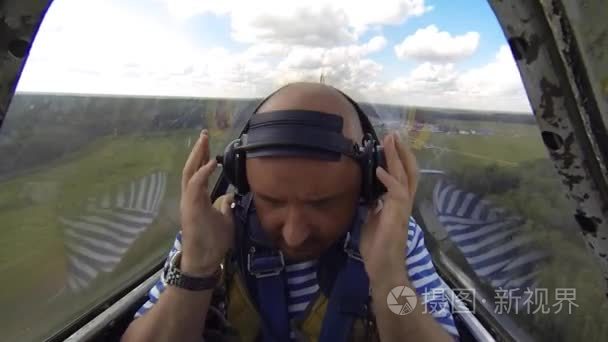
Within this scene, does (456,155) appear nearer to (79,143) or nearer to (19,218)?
(79,143)

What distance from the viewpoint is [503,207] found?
186 centimetres

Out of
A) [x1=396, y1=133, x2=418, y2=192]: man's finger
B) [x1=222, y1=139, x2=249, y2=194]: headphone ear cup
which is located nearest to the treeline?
[x1=222, y1=139, x2=249, y2=194]: headphone ear cup

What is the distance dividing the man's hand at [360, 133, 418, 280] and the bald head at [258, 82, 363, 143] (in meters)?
0.13

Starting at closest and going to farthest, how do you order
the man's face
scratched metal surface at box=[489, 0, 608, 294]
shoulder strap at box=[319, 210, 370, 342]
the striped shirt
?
scratched metal surface at box=[489, 0, 608, 294], the man's face, shoulder strap at box=[319, 210, 370, 342], the striped shirt

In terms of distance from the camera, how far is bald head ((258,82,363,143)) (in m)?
1.25

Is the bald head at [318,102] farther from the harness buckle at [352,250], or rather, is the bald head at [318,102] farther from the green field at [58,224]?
the green field at [58,224]

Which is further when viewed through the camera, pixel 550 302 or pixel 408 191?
pixel 550 302

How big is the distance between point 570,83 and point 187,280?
3.66 feet

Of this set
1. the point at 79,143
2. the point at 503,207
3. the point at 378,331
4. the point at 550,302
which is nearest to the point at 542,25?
the point at 378,331

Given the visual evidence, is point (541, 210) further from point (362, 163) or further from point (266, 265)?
point (266, 265)

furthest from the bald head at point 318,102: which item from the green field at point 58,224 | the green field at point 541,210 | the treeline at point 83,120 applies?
the green field at point 58,224

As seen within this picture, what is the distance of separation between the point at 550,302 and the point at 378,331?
2.49 ft

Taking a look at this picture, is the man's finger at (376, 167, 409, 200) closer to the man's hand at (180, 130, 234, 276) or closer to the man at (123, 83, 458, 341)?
the man at (123, 83, 458, 341)

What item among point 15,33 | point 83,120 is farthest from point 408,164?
point 83,120
